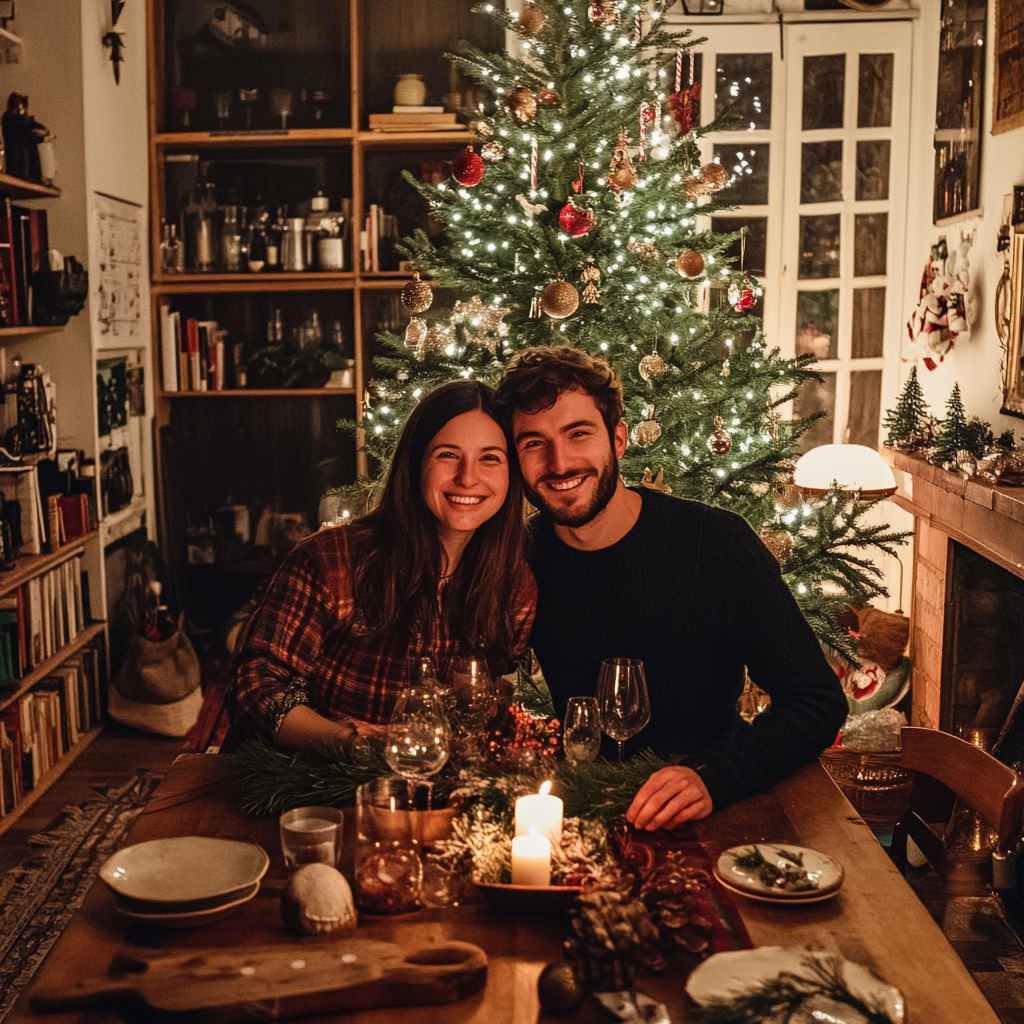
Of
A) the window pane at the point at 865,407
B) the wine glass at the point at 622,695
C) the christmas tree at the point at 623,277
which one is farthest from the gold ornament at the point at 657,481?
the window pane at the point at 865,407

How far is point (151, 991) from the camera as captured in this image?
112 cm

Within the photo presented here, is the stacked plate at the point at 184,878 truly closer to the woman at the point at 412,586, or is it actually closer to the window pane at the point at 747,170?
the woman at the point at 412,586

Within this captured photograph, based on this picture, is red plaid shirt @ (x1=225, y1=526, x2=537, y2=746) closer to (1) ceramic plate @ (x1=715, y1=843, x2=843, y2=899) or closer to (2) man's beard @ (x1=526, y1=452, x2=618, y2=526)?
(2) man's beard @ (x1=526, y1=452, x2=618, y2=526)

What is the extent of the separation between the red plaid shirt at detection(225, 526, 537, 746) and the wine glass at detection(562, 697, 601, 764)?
394mm

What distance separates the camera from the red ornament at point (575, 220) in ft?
9.85

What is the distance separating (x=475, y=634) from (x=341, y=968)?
0.86 metres

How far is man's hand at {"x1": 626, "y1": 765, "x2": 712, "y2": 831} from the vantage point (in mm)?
1519

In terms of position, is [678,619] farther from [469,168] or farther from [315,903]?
[469,168]

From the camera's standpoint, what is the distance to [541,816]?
137 centimetres

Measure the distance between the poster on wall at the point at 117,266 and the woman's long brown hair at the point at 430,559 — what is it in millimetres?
2697

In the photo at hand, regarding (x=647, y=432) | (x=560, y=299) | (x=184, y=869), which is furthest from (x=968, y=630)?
(x=184, y=869)

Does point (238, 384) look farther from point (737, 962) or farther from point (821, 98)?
point (737, 962)

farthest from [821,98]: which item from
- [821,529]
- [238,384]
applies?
[238,384]

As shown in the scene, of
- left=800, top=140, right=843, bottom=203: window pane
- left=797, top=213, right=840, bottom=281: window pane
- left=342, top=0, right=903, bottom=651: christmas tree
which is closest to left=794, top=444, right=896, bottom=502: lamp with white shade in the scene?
left=342, top=0, right=903, bottom=651: christmas tree
